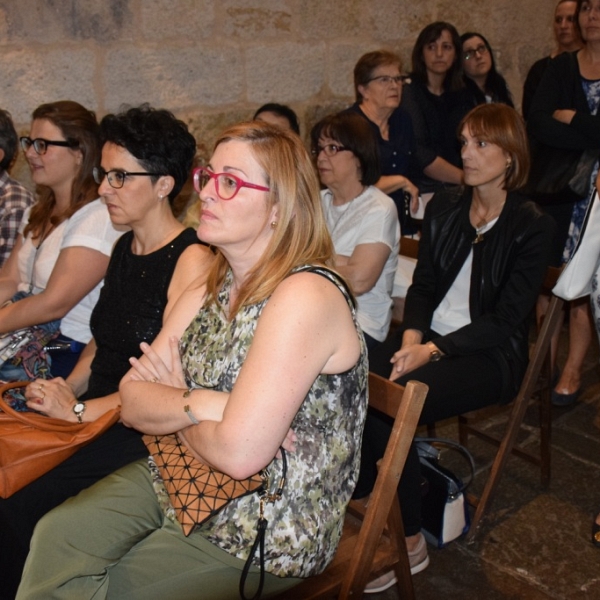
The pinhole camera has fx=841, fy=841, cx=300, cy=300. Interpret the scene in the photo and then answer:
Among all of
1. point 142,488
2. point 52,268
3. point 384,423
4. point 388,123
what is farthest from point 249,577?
point 388,123

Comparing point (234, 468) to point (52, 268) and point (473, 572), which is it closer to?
point (473, 572)

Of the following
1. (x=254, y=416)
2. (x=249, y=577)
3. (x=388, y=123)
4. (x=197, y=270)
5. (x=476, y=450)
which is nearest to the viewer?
(x=254, y=416)

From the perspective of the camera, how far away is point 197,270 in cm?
260

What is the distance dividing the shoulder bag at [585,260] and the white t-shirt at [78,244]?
1628 millimetres

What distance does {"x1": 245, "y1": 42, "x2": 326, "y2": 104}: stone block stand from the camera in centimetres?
465

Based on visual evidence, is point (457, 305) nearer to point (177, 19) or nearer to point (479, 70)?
point (177, 19)

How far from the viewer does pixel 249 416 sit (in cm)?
180

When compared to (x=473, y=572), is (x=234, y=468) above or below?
above

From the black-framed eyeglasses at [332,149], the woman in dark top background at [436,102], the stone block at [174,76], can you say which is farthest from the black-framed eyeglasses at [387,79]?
the black-framed eyeglasses at [332,149]

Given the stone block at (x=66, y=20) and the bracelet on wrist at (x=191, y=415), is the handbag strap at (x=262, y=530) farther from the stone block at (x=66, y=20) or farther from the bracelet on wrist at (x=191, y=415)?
the stone block at (x=66, y=20)

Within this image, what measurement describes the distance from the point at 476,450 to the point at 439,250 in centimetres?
99

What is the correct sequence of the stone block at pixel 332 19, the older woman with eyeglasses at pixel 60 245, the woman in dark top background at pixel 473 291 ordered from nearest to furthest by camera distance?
the woman in dark top background at pixel 473 291
the older woman with eyeglasses at pixel 60 245
the stone block at pixel 332 19

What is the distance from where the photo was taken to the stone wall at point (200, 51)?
3.98m

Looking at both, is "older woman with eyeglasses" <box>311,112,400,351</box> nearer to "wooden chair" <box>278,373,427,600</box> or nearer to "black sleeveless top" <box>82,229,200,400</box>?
"black sleeveless top" <box>82,229,200,400</box>
